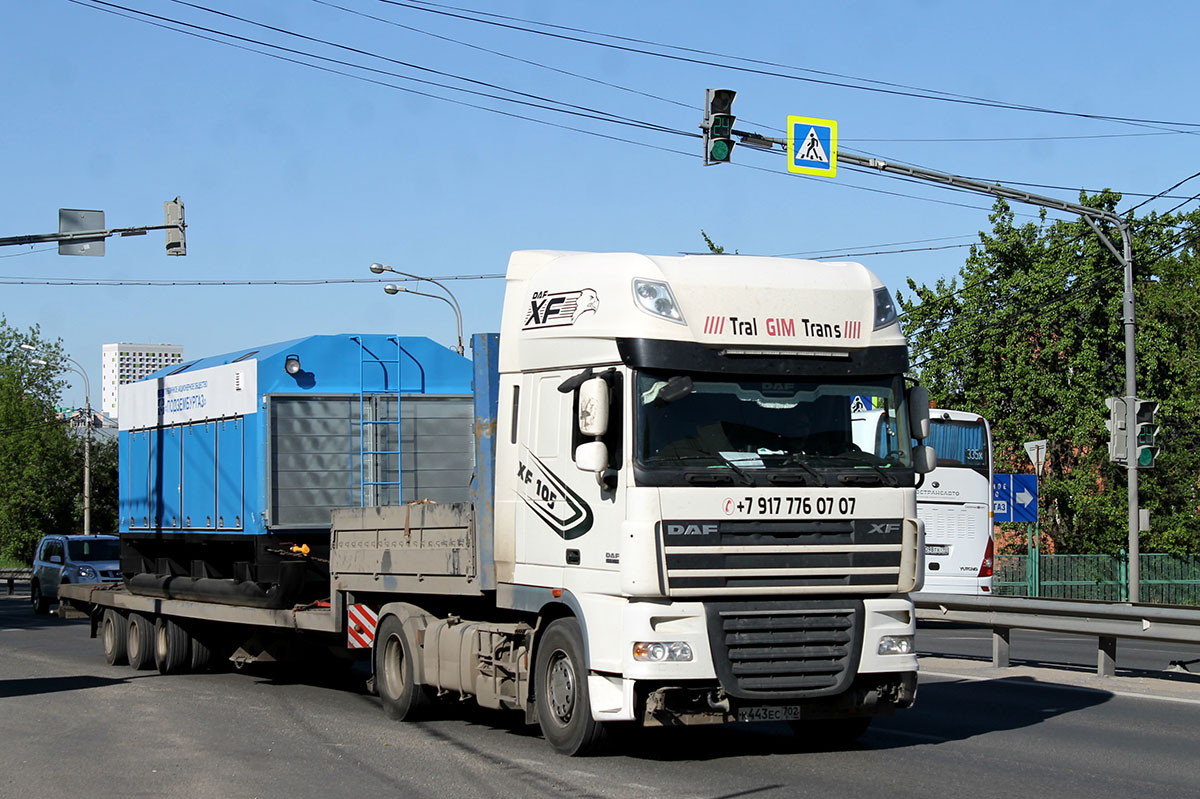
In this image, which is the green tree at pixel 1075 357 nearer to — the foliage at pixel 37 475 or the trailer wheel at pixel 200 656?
the trailer wheel at pixel 200 656

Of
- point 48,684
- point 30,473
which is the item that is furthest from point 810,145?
point 30,473

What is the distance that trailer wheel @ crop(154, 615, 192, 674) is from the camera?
1803 cm

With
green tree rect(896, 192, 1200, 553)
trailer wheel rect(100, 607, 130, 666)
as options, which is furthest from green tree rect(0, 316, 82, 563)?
trailer wheel rect(100, 607, 130, 666)

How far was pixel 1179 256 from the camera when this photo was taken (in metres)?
41.2

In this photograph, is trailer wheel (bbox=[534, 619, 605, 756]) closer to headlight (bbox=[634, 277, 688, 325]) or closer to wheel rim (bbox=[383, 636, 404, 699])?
headlight (bbox=[634, 277, 688, 325])

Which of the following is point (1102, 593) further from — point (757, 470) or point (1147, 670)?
point (757, 470)

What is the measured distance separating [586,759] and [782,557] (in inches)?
79.9

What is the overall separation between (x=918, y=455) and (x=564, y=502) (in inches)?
101

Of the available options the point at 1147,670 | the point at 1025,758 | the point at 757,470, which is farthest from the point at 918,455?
the point at 1147,670

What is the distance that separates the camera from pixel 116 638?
1967 centimetres

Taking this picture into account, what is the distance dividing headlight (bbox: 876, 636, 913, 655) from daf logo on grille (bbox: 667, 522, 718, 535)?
5.05 ft

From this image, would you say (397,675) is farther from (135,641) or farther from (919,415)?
(135,641)

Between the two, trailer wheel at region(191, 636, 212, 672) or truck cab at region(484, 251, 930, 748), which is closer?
truck cab at region(484, 251, 930, 748)

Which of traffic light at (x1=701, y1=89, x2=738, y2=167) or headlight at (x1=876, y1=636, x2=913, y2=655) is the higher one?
traffic light at (x1=701, y1=89, x2=738, y2=167)
